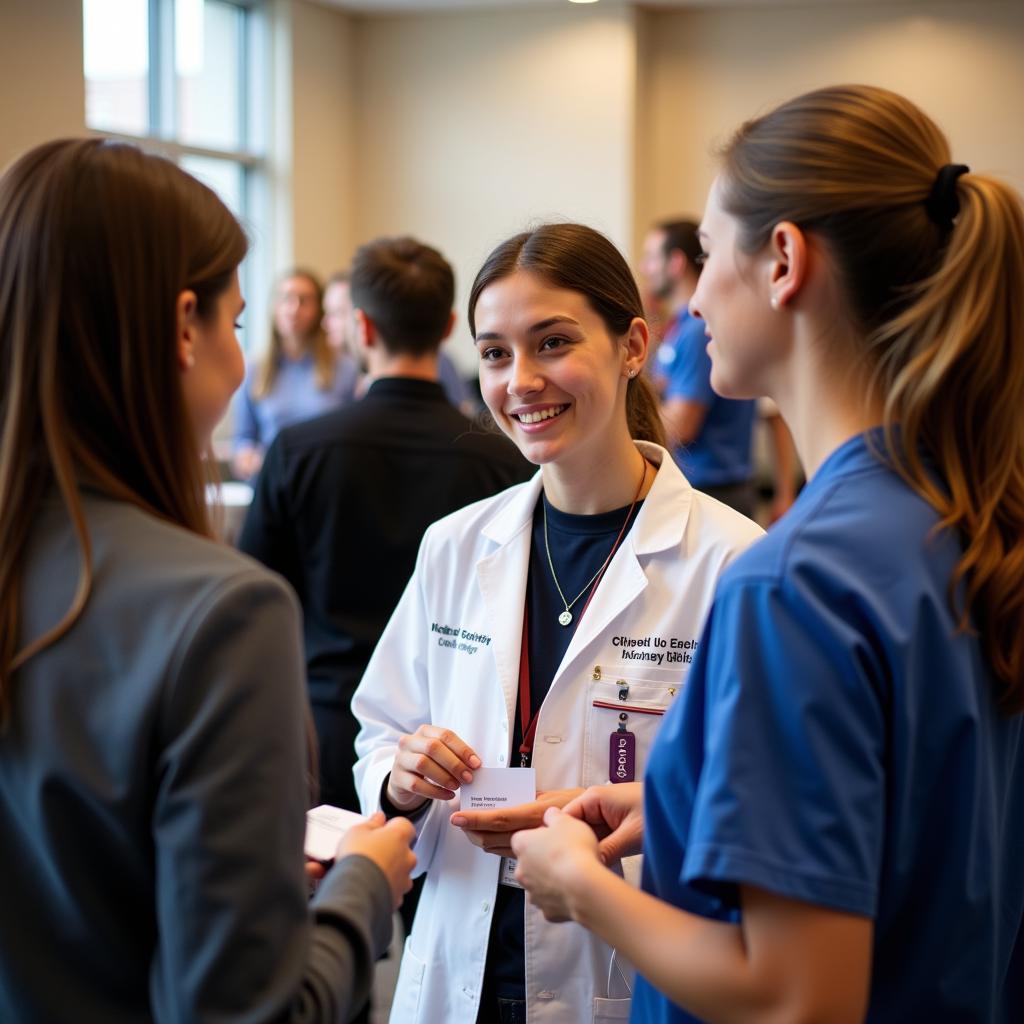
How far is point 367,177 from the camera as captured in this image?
802 cm

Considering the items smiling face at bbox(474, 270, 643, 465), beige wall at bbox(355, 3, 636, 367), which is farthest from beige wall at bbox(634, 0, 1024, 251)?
smiling face at bbox(474, 270, 643, 465)

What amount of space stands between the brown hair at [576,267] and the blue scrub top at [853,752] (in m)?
0.72

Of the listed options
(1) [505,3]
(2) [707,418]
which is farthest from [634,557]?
(1) [505,3]

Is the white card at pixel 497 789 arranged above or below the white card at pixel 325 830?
Result: below

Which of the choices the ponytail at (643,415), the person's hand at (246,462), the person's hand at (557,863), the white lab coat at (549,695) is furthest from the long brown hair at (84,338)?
the person's hand at (246,462)

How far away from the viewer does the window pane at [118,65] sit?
6.08 meters

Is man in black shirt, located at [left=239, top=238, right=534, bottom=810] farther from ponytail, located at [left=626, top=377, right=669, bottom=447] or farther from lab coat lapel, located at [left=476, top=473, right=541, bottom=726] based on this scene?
lab coat lapel, located at [left=476, top=473, right=541, bottom=726]

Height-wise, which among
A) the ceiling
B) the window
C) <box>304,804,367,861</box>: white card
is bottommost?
<box>304,804,367,861</box>: white card

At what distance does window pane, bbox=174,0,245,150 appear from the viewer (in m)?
6.67

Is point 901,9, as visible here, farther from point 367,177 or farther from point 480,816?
point 480,816

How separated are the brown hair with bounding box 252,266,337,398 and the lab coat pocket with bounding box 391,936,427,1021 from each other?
419 cm

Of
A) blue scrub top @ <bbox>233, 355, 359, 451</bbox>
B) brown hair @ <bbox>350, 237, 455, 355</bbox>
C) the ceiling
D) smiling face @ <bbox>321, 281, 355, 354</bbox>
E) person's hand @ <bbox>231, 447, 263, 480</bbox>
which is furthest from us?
the ceiling

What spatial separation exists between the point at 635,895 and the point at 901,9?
7.63 meters

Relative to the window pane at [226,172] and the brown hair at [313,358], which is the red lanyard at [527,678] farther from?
the window pane at [226,172]
